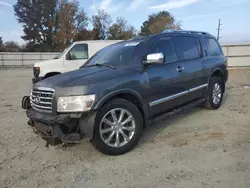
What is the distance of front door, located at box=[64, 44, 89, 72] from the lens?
32.0 ft

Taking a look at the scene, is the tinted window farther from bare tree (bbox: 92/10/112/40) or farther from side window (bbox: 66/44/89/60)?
bare tree (bbox: 92/10/112/40)

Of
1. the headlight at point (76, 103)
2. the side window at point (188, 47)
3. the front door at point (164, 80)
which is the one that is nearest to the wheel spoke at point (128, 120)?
the front door at point (164, 80)

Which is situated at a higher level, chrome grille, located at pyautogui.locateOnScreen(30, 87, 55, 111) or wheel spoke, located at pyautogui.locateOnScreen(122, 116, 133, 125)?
chrome grille, located at pyautogui.locateOnScreen(30, 87, 55, 111)

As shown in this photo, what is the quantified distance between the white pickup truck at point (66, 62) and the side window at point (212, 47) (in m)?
5.15

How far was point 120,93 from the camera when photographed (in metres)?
3.92

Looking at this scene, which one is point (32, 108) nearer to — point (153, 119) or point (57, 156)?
point (57, 156)

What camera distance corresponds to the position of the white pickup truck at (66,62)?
9391 millimetres

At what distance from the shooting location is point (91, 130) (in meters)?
3.58

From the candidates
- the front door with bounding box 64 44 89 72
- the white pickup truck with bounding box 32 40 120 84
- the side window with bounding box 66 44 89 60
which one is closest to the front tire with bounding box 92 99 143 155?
the white pickup truck with bounding box 32 40 120 84

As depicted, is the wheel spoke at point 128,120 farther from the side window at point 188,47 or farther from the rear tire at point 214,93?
the rear tire at point 214,93

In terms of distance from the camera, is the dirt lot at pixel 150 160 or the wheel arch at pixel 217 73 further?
the wheel arch at pixel 217 73

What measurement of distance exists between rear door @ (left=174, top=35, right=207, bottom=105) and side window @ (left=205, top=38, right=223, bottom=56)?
1.42 feet

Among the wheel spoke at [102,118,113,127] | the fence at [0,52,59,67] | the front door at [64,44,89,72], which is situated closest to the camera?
the wheel spoke at [102,118,113,127]

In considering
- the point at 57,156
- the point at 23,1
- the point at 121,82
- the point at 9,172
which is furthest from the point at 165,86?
the point at 23,1
